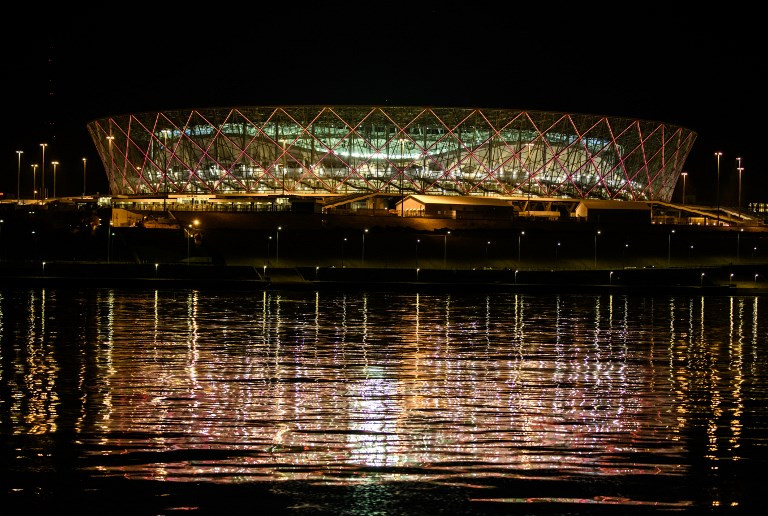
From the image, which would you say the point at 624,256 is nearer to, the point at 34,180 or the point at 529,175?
the point at 529,175

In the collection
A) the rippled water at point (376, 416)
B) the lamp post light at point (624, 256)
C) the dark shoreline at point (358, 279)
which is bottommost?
the rippled water at point (376, 416)

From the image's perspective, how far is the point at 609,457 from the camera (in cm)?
1152

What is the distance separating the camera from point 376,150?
70.6 m

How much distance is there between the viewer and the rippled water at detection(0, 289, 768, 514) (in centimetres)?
1002

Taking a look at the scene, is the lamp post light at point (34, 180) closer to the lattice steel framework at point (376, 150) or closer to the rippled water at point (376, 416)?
the lattice steel framework at point (376, 150)

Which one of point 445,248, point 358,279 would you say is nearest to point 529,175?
point 445,248

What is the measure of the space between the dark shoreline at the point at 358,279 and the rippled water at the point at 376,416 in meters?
12.6

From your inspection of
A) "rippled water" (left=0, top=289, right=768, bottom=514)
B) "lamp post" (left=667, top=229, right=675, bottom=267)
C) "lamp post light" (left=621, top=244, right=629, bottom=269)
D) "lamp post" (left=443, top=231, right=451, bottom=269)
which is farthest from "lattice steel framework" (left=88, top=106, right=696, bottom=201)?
"rippled water" (left=0, top=289, right=768, bottom=514)

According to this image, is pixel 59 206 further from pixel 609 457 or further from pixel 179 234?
pixel 609 457

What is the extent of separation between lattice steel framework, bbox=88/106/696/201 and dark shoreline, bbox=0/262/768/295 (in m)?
26.1

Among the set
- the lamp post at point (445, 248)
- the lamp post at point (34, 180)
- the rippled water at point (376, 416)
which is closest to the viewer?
the rippled water at point (376, 416)

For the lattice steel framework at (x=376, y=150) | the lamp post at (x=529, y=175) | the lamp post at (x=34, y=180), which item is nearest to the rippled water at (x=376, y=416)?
the lattice steel framework at (x=376, y=150)

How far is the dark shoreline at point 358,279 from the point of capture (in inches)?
1578

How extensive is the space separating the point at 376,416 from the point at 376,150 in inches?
2271
